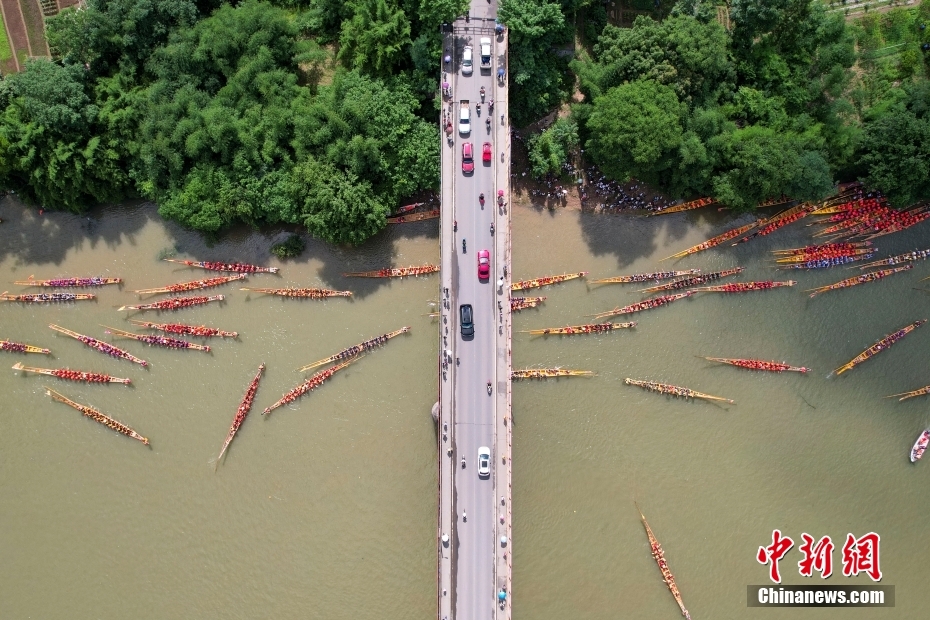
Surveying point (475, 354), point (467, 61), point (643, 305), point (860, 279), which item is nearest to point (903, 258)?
point (860, 279)

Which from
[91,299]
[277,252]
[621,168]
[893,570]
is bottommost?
[893,570]

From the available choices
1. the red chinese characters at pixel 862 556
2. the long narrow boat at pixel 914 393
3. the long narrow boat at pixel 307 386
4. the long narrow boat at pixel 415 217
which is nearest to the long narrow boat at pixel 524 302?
the long narrow boat at pixel 415 217

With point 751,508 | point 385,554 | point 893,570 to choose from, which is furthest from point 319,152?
point 893,570

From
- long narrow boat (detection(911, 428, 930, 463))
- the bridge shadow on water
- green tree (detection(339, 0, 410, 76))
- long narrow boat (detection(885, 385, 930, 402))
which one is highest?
green tree (detection(339, 0, 410, 76))

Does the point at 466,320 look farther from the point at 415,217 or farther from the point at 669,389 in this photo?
the point at 669,389

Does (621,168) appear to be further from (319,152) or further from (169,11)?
(169,11)

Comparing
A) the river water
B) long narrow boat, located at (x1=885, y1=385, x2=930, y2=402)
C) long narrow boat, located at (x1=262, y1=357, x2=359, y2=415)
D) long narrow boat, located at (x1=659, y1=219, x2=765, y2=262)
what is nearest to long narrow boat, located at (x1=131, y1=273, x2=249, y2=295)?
the river water

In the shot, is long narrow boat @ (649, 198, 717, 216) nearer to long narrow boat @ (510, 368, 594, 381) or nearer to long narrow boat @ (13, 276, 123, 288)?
long narrow boat @ (510, 368, 594, 381)
